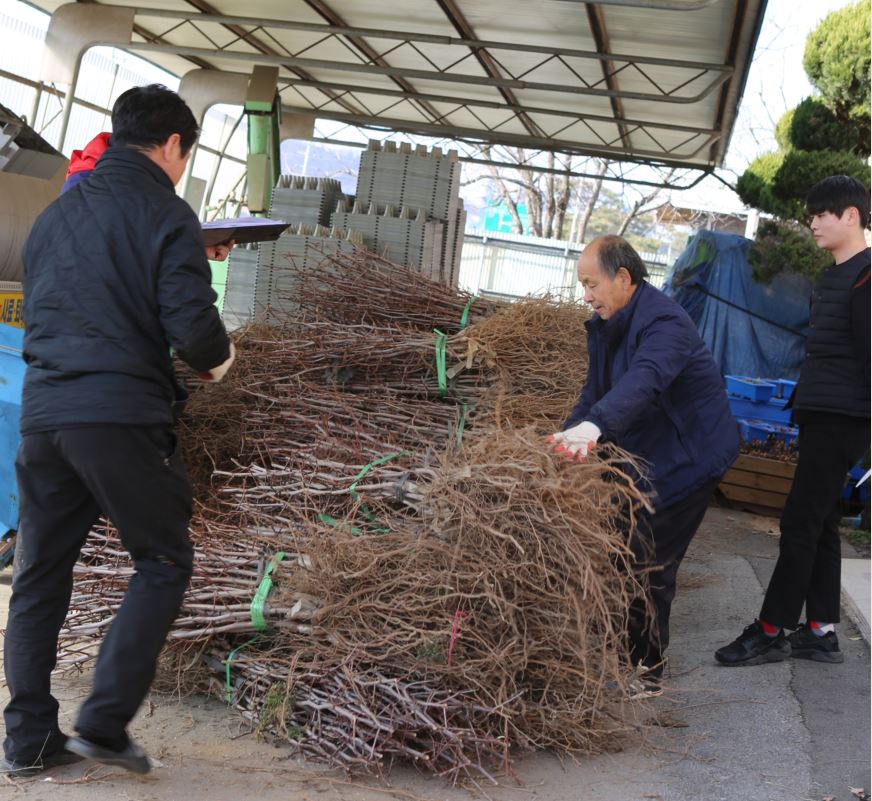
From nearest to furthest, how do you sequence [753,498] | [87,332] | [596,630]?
[87,332], [596,630], [753,498]

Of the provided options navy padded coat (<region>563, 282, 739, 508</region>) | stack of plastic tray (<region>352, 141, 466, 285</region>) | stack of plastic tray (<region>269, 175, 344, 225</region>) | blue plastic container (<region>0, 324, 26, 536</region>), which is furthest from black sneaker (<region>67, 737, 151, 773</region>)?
stack of plastic tray (<region>269, 175, 344, 225</region>)

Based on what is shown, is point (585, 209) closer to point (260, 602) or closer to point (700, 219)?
point (700, 219)

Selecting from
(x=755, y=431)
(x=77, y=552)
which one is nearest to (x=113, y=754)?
(x=77, y=552)

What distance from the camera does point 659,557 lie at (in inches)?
136

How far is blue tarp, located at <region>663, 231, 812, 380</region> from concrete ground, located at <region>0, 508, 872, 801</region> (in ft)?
27.2

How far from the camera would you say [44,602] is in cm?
268

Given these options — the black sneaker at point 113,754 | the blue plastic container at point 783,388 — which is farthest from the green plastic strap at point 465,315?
the blue plastic container at point 783,388

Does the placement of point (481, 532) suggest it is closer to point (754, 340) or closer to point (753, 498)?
point (753, 498)

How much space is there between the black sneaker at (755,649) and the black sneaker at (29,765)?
2524 millimetres

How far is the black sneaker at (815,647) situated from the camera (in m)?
4.02

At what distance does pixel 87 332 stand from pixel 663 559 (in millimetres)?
2070

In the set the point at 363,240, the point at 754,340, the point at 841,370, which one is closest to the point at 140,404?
the point at 841,370

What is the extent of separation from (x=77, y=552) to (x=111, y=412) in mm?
491

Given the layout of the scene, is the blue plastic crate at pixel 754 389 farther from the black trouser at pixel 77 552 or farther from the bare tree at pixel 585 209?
the bare tree at pixel 585 209
